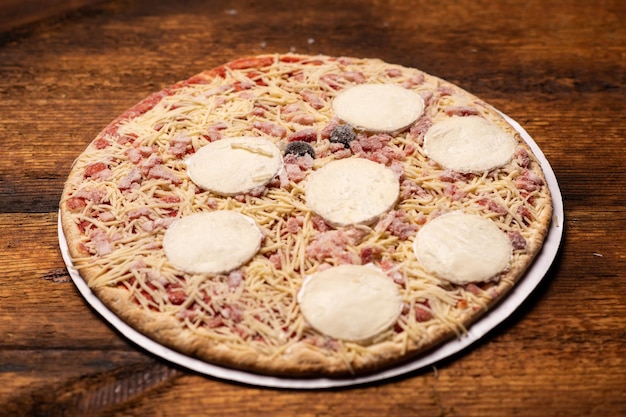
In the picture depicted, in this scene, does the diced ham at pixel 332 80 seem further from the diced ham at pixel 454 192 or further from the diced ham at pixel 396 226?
the diced ham at pixel 396 226

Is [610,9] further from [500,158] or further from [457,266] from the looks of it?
[457,266]

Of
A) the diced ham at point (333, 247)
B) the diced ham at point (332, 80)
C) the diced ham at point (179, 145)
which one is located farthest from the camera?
the diced ham at point (332, 80)

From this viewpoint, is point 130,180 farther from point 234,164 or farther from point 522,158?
point 522,158

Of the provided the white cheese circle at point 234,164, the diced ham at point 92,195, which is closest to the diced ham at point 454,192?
the white cheese circle at point 234,164

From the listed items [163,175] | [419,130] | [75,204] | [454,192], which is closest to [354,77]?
[419,130]

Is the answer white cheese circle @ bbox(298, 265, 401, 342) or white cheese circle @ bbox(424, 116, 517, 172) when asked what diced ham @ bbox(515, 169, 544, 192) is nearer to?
white cheese circle @ bbox(424, 116, 517, 172)

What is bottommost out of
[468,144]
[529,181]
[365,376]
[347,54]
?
[365,376]
